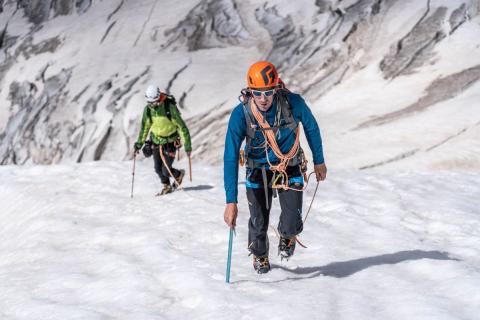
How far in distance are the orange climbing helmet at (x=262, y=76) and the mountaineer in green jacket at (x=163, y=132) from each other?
5740 mm

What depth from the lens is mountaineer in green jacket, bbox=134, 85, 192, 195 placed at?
38.6 feet

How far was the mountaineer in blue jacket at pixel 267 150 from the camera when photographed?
20.3ft

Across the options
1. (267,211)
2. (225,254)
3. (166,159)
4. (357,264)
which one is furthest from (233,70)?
(267,211)

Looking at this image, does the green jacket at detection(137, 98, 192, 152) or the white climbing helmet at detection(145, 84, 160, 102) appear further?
the green jacket at detection(137, 98, 192, 152)

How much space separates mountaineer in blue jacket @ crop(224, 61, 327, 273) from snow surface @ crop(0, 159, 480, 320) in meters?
0.80

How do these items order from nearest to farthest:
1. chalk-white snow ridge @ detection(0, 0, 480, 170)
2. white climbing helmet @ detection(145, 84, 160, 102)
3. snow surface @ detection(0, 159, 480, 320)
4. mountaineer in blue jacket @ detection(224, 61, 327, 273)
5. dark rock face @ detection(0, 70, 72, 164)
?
snow surface @ detection(0, 159, 480, 320) < mountaineer in blue jacket @ detection(224, 61, 327, 273) < white climbing helmet @ detection(145, 84, 160, 102) < chalk-white snow ridge @ detection(0, 0, 480, 170) < dark rock face @ detection(0, 70, 72, 164)

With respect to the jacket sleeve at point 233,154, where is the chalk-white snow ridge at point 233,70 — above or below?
below

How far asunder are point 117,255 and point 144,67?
18748 millimetres

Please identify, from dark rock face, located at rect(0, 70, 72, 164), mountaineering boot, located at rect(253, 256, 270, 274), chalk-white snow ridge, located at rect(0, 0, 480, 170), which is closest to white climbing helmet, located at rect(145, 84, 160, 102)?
mountaineering boot, located at rect(253, 256, 270, 274)

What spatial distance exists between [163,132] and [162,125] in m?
0.15

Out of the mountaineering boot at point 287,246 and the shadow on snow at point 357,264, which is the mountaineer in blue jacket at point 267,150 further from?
the shadow on snow at point 357,264

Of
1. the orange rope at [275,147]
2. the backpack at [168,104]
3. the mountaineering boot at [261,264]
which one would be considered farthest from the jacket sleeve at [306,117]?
the backpack at [168,104]

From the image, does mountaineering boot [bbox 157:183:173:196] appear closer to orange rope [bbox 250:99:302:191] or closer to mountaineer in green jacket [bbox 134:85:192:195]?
mountaineer in green jacket [bbox 134:85:192:195]

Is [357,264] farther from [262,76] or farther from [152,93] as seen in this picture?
[152,93]
